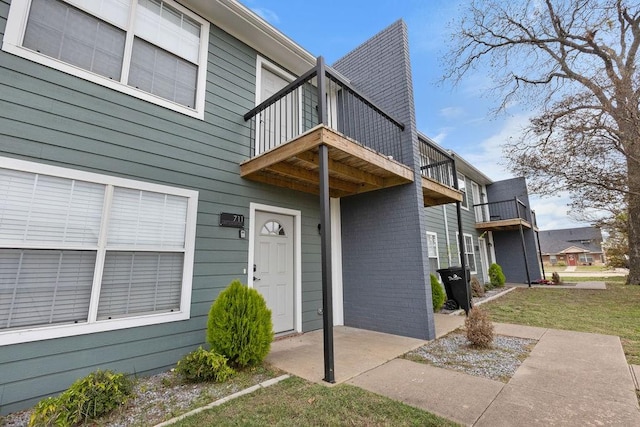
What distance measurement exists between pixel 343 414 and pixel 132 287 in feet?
8.89

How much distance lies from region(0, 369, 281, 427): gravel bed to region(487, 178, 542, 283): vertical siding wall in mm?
15081

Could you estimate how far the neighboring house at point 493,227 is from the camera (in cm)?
1182

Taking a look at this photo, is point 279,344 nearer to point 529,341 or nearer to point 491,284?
point 529,341

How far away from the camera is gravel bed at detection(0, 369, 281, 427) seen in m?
2.36

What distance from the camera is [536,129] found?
9508 millimetres

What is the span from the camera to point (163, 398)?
108 inches

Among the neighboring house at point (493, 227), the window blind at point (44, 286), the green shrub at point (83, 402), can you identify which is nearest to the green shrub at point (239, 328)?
the green shrub at point (83, 402)

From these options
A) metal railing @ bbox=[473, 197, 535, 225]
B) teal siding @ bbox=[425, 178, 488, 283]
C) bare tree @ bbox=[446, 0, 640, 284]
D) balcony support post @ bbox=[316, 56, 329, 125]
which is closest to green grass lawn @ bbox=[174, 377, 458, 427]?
balcony support post @ bbox=[316, 56, 329, 125]

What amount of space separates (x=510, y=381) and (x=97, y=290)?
4552 mm

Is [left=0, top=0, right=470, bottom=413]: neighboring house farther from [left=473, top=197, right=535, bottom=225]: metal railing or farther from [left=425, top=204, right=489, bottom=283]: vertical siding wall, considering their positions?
[left=473, top=197, right=535, bottom=225]: metal railing

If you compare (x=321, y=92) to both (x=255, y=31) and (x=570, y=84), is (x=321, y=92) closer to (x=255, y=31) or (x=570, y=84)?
(x=255, y=31)

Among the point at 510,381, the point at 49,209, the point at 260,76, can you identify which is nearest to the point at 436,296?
the point at 510,381

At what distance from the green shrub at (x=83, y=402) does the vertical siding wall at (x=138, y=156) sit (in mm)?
497

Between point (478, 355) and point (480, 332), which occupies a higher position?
point (480, 332)
